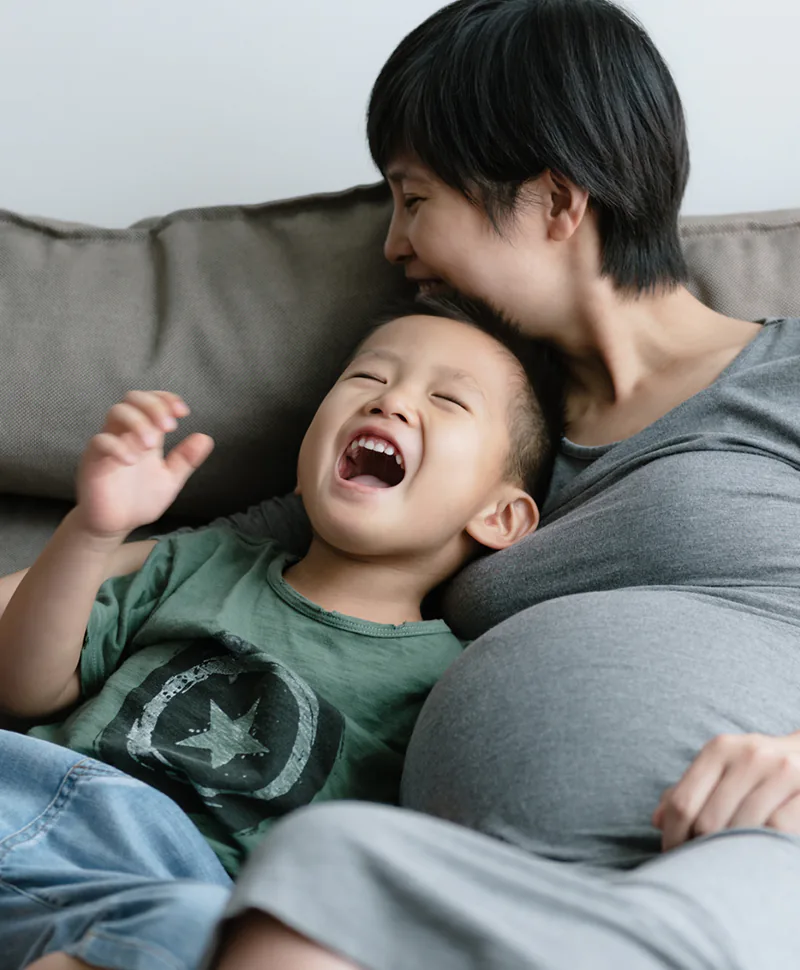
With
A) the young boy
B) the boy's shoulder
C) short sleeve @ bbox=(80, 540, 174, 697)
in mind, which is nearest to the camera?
the young boy

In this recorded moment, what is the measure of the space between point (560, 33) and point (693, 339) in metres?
0.39

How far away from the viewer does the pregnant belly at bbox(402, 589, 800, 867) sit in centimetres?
82

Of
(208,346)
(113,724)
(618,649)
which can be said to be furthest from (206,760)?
(208,346)

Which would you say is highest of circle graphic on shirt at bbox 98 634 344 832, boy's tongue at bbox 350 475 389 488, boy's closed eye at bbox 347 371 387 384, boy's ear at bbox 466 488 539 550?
boy's closed eye at bbox 347 371 387 384

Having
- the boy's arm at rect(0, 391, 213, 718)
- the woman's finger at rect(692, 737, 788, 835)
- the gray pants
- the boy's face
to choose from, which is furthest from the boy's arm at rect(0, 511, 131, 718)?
the woman's finger at rect(692, 737, 788, 835)

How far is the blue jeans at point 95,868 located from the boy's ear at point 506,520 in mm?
476

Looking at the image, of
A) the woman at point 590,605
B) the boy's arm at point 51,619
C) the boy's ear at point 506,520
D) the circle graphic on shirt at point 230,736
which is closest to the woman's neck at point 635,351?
the woman at point 590,605

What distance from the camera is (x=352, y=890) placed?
0.58 metres

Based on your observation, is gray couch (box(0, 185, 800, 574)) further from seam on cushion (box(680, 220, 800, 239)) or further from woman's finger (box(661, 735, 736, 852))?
woman's finger (box(661, 735, 736, 852))

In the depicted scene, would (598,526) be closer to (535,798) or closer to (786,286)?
(535,798)

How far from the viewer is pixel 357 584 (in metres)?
1.21

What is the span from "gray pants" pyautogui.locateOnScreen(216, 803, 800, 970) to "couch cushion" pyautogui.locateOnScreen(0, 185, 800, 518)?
2.82 ft

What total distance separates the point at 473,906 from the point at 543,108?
0.94 metres

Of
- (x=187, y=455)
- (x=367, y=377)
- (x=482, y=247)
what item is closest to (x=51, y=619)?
(x=187, y=455)
